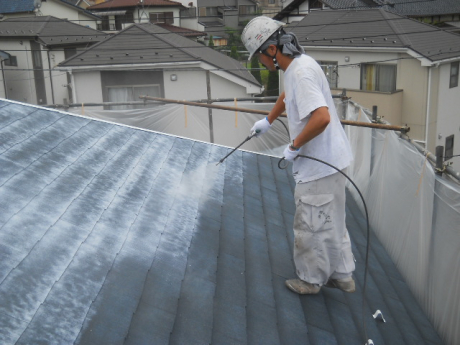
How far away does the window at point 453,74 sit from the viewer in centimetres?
1827

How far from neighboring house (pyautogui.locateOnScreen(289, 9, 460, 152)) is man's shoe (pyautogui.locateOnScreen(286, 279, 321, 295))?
47.1 feet

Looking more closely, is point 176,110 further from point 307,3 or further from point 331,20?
point 307,3

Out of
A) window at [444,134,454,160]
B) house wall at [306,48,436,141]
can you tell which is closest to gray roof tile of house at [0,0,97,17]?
house wall at [306,48,436,141]

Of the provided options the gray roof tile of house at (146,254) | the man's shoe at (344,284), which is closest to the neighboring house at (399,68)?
the gray roof tile of house at (146,254)

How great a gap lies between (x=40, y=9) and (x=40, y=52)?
24.4ft

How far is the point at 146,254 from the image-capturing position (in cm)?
262

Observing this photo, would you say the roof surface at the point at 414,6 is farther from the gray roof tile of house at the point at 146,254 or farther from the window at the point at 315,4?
the gray roof tile of house at the point at 146,254

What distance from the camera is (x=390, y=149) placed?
545 centimetres

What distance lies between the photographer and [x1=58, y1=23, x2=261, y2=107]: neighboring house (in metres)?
15.5

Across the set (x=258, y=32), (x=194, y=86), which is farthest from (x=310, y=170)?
(x=194, y=86)

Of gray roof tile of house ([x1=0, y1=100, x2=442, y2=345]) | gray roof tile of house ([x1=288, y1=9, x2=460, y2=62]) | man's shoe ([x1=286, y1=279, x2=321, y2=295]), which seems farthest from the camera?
gray roof tile of house ([x1=288, y1=9, x2=460, y2=62])

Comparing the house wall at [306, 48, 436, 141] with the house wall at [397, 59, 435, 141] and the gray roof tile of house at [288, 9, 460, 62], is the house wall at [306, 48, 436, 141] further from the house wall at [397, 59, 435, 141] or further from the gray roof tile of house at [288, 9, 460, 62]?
the gray roof tile of house at [288, 9, 460, 62]

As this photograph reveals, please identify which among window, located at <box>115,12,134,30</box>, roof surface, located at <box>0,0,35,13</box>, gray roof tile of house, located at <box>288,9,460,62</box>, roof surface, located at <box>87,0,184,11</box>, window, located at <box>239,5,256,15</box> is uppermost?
window, located at <box>239,5,256,15</box>

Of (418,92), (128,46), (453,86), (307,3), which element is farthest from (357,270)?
(307,3)
